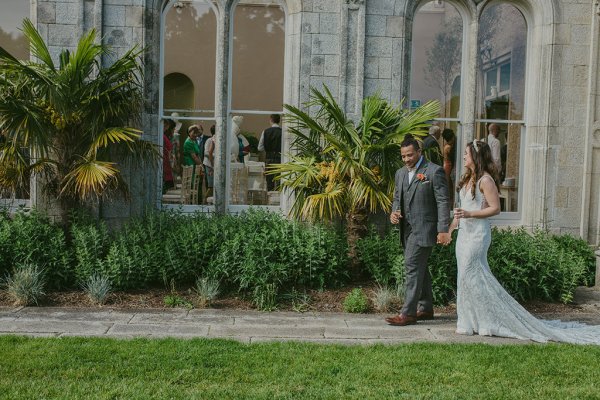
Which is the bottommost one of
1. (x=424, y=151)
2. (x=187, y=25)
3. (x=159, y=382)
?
(x=159, y=382)

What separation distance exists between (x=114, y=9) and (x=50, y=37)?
91cm

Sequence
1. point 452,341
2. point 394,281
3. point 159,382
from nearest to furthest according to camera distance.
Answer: point 159,382 < point 452,341 < point 394,281

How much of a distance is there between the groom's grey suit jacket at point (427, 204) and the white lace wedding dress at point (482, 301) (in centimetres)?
24

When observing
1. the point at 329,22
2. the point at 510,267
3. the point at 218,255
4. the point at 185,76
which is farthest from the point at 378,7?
the point at 218,255

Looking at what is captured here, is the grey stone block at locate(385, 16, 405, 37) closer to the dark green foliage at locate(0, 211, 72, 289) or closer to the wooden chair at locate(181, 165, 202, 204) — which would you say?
the wooden chair at locate(181, 165, 202, 204)

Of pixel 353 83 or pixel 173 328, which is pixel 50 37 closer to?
pixel 353 83

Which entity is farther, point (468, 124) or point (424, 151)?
point (468, 124)

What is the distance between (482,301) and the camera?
7.12 metres

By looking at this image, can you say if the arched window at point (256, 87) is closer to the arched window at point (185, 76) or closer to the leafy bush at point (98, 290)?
the arched window at point (185, 76)

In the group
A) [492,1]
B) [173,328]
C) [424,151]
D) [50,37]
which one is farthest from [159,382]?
[492,1]

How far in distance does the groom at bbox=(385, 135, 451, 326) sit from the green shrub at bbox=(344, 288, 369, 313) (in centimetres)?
63

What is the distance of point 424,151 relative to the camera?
948cm

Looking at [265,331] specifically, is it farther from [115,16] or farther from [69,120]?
[115,16]

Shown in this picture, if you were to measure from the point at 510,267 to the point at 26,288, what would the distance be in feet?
17.8
